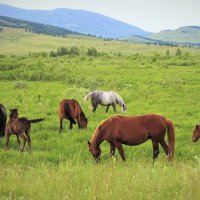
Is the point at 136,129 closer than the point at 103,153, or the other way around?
the point at 136,129

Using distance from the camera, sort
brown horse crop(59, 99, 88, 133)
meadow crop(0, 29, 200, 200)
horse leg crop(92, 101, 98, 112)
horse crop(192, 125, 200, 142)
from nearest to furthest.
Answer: meadow crop(0, 29, 200, 200), horse crop(192, 125, 200, 142), brown horse crop(59, 99, 88, 133), horse leg crop(92, 101, 98, 112)

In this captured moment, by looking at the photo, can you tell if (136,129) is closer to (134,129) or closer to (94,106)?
(134,129)

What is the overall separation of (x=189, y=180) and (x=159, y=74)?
95.7 feet

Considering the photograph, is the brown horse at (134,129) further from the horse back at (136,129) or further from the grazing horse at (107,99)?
the grazing horse at (107,99)

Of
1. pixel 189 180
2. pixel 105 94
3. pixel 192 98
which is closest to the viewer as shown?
pixel 189 180

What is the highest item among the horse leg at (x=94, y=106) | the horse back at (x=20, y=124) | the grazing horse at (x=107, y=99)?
the horse back at (x=20, y=124)

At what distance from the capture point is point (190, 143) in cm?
1255

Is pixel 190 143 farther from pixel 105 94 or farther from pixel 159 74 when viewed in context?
pixel 159 74

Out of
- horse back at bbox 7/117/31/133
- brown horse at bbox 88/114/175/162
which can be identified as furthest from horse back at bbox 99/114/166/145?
horse back at bbox 7/117/31/133

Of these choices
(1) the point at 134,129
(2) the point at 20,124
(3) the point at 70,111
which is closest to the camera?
(1) the point at 134,129

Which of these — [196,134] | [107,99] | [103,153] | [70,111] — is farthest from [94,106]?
[103,153]

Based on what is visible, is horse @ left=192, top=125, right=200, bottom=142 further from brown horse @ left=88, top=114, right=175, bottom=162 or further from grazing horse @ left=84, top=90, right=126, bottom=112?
grazing horse @ left=84, top=90, right=126, bottom=112

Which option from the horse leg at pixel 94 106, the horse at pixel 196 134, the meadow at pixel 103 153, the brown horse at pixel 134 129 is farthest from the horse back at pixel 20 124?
the horse leg at pixel 94 106

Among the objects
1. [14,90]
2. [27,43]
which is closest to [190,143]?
A: [14,90]
